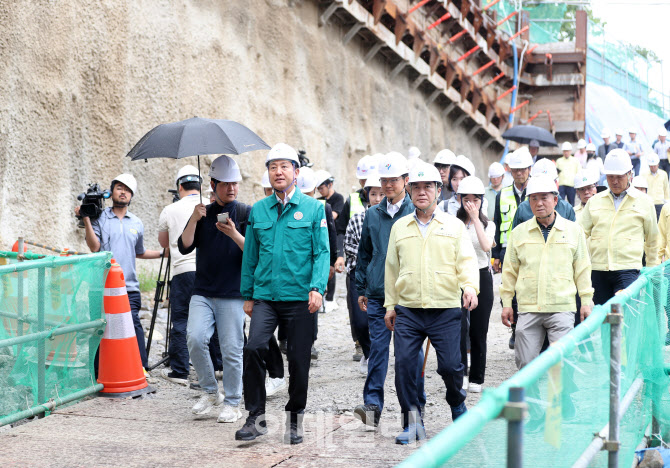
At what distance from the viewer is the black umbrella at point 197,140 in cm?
616

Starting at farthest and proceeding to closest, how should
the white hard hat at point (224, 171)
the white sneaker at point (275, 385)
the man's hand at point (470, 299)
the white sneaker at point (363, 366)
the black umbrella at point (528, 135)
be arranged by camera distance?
the black umbrella at point (528, 135) → the white sneaker at point (363, 366) → the white sneaker at point (275, 385) → the white hard hat at point (224, 171) → the man's hand at point (470, 299)

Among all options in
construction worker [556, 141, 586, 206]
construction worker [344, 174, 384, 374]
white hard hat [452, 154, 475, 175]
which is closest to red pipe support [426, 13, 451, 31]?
construction worker [556, 141, 586, 206]

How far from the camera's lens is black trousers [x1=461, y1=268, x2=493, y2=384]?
7.28 meters

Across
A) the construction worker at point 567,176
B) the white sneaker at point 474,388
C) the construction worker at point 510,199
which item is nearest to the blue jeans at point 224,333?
the white sneaker at point 474,388

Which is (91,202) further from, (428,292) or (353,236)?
(428,292)

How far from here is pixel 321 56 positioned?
19281 millimetres

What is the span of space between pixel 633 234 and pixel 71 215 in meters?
7.89

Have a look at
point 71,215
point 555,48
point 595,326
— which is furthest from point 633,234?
point 555,48

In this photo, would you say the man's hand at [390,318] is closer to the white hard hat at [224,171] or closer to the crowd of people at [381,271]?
the crowd of people at [381,271]

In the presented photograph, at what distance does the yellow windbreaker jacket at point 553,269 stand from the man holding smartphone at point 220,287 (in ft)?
6.75

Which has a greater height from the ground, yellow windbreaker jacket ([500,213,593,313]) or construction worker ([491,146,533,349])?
construction worker ([491,146,533,349])

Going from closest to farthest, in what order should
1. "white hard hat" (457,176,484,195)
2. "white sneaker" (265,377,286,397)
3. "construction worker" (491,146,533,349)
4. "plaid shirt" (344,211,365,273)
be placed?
"white sneaker" (265,377,286,397) < "white hard hat" (457,176,484,195) < "plaid shirt" (344,211,365,273) < "construction worker" (491,146,533,349)

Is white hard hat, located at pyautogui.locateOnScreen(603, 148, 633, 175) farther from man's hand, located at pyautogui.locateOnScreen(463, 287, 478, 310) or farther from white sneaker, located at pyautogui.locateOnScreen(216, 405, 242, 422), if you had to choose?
white sneaker, located at pyautogui.locateOnScreen(216, 405, 242, 422)

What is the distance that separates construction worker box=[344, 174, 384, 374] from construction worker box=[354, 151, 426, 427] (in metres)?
1.22
